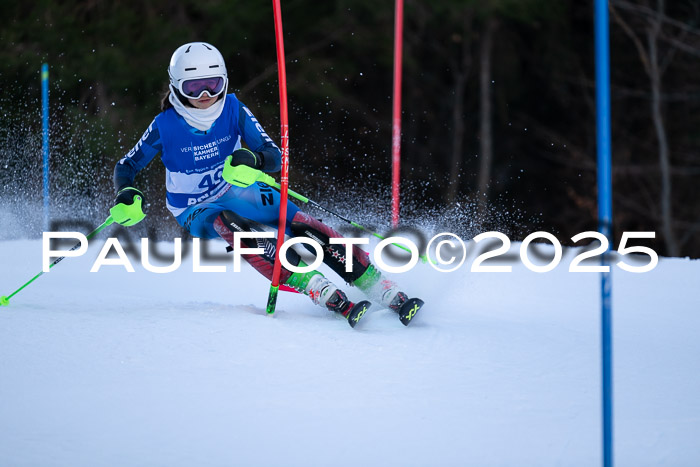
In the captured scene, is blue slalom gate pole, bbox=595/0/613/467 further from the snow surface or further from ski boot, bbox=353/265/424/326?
ski boot, bbox=353/265/424/326

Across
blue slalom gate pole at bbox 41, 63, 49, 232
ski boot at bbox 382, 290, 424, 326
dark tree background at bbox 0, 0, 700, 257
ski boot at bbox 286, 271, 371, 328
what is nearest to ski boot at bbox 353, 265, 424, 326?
ski boot at bbox 382, 290, 424, 326

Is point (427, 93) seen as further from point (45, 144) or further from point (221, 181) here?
point (221, 181)

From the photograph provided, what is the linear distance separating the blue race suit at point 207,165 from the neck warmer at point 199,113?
26 mm

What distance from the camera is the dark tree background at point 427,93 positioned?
34.6 ft

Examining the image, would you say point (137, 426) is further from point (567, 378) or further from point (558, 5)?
point (558, 5)

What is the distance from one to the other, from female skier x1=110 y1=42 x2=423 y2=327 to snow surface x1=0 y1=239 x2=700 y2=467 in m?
0.15

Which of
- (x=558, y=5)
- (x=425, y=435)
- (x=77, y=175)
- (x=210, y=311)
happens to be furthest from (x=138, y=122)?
(x=425, y=435)

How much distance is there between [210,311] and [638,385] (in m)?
1.68

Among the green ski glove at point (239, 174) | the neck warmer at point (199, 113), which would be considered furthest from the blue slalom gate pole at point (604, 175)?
the neck warmer at point (199, 113)

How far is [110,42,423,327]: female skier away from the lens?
3.65 meters

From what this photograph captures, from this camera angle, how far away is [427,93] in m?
14.5

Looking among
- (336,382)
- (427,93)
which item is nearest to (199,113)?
(336,382)

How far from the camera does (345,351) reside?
320cm

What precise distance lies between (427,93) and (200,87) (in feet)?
36.6
